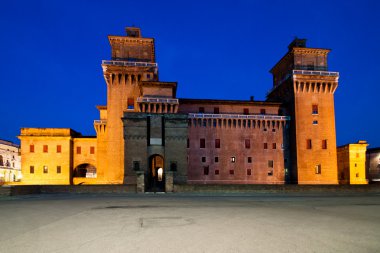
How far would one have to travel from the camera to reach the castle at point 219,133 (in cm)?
4525

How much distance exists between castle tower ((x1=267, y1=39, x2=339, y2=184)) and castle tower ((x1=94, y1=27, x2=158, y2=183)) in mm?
26247

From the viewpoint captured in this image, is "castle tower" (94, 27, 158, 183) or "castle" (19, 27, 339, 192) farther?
"castle" (19, 27, 339, 192)

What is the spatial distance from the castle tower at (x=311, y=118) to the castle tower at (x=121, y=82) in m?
26.2

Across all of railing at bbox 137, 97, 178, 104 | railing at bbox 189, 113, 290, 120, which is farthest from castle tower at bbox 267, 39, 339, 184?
railing at bbox 137, 97, 178, 104

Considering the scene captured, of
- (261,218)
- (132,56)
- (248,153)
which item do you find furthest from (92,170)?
(261,218)

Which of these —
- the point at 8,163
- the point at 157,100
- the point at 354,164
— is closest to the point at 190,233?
the point at 157,100

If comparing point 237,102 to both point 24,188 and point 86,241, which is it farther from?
point 86,241

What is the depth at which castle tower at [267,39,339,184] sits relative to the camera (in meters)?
47.8

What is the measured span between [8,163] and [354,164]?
83.9m

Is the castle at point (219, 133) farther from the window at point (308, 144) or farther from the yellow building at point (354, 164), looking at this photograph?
the yellow building at point (354, 164)

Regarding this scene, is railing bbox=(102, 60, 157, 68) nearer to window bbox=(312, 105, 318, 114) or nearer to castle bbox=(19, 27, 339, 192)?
castle bbox=(19, 27, 339, 192)

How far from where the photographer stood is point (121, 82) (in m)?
45.5

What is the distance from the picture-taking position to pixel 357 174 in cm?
5756

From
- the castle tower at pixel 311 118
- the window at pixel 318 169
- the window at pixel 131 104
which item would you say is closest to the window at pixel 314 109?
the castle tower at pixel 311 118
